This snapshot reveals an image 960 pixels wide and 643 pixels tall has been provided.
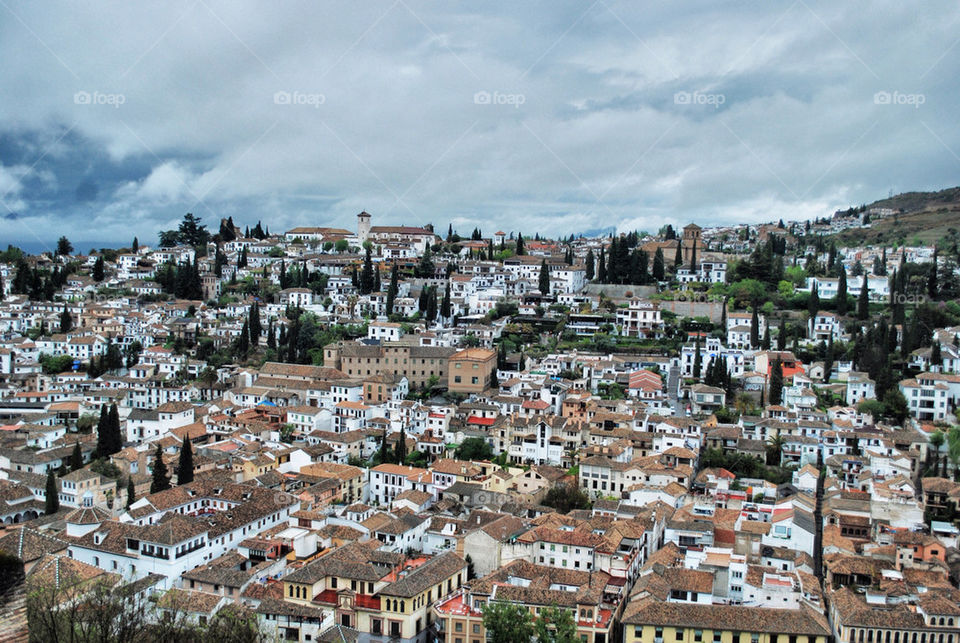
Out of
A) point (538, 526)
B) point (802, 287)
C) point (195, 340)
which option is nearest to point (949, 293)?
point (802, 287)

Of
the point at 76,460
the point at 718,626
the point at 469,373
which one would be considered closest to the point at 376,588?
the point at 718,626

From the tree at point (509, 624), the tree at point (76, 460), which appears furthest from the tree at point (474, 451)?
the tree at point (76, 460)

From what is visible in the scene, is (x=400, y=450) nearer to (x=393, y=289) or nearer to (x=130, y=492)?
(x=130, y=492)

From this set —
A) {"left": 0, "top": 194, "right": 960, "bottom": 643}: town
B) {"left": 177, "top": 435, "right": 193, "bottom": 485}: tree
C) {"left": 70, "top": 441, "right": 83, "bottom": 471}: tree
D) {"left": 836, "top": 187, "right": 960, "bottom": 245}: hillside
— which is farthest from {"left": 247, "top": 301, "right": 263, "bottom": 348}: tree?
{"left": 836, "top": 187, "right": 960, "bottom": 245}: hillside

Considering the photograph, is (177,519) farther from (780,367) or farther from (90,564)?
(780,367)

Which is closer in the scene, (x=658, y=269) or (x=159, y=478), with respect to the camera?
(x=159, y=478)

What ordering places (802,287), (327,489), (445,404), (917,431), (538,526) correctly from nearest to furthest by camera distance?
(538,526) < (327,489) < (917,431) < (445,404) < (802,287)
